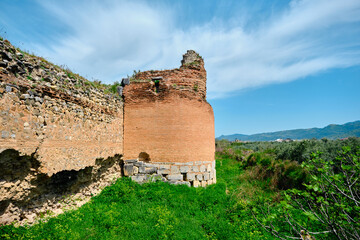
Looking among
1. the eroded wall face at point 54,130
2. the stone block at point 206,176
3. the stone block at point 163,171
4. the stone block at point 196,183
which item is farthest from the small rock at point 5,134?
the stone block at point 206,176

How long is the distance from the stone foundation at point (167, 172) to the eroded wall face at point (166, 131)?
265mm

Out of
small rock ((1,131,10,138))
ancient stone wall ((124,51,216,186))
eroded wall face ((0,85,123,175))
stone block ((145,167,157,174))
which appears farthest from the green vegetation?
small rock ((1,131,10,138))

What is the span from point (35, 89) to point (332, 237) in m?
10.3

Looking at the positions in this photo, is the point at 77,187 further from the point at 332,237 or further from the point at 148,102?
the point at 332,237

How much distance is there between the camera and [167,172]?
9344mm

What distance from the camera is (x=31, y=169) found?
5.57 m

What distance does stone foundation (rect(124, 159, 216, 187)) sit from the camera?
366 inches

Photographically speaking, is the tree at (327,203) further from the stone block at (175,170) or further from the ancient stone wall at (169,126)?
the ancient stone wall at (169,126)

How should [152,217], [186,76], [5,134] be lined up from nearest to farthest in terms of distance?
[5,134], [152,217], [186,76]

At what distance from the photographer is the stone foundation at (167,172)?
9.30 metres

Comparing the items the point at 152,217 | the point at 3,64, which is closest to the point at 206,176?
the point at 152,217

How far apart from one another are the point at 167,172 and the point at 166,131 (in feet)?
6.17

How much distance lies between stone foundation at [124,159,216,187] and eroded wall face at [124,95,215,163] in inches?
10.4

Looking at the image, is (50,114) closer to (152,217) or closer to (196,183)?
(152,217)
